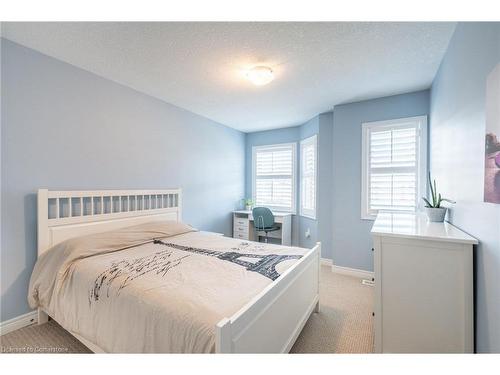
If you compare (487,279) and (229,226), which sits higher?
(487,279)

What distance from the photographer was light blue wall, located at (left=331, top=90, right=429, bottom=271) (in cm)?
304

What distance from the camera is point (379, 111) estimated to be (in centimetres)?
299

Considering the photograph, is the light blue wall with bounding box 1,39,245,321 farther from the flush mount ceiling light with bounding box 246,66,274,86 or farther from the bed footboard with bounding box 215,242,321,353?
the bed footboard with bounding box 215,242,321,353

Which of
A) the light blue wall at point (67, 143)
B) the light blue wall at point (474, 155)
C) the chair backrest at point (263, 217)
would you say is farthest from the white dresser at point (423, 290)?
the light blue wall at point (67, 143)


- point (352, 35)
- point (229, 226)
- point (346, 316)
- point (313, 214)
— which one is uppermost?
point (352, 35)

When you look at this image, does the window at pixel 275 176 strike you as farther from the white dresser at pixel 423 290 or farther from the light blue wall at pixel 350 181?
the white dresser at pixel 423 290

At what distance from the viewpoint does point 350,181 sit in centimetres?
320

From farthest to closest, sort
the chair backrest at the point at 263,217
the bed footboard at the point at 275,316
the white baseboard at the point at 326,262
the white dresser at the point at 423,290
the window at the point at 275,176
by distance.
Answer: the window at the point at 275,176 < the chair backrest at the point at 263,217 < the white baseboard at the point at 326,262 < the white dresser at the point at 423,290 < the bed footboard at the point at 275,316

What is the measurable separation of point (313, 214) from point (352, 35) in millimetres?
2781

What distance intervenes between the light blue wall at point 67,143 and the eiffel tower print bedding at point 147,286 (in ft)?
1.07

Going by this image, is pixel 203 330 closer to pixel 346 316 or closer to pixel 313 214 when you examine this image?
pixel 346 316

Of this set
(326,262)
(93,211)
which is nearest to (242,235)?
(326,262)

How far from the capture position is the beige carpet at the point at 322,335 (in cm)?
166
